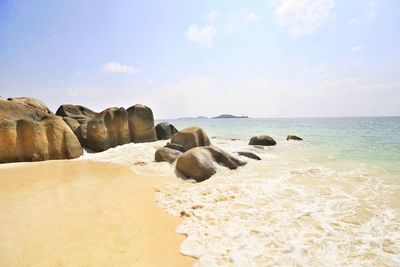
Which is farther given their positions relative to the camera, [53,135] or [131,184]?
[53,135]

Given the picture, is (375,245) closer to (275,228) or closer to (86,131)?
(275,228)

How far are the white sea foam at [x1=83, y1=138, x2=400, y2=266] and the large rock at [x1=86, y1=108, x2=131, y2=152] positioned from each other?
632 cm

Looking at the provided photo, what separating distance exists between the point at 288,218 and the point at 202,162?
388 centimetres

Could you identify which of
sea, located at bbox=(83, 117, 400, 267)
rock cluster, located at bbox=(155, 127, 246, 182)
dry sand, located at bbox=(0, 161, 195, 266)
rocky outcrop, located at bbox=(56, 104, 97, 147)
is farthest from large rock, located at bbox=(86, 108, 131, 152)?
dry sand, located at bbox=(0, 161, 195, 266)

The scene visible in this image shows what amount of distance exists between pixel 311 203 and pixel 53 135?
10.5 meters

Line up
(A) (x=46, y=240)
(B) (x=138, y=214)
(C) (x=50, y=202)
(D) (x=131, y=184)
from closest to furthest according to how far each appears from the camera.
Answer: (A) (x=46, y=240), (B) (x=138, y=214), (C) (x=50, y=202), (D) (x=131, y=184)

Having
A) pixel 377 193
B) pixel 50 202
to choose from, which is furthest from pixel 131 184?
pixel 377 193

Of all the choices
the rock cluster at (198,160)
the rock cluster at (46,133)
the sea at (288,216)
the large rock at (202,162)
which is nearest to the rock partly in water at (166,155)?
the rock cluster at (198,160)

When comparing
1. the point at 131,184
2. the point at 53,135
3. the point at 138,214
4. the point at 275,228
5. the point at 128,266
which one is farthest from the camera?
the point at 53,135

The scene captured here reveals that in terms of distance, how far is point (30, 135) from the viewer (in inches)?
371

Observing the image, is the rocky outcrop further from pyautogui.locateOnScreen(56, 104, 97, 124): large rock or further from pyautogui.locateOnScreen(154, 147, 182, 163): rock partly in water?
pyautogui.locateOnScreen(154, 147, 182, 163): rock partly in water

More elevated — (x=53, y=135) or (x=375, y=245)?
(x=53, y=135)

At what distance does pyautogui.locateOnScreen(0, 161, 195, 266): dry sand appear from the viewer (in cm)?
314

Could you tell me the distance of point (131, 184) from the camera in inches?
260
